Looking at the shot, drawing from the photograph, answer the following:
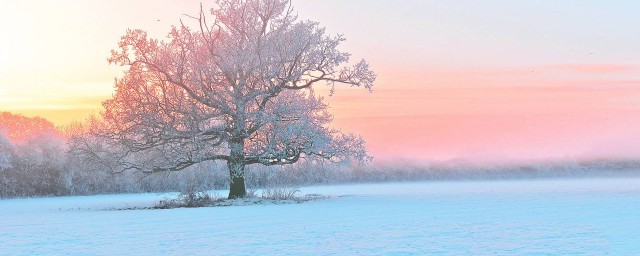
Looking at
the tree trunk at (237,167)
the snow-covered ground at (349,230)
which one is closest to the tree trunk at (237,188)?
the tree trunk at (237,167)

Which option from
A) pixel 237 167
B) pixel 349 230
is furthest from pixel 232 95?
pixel 349 230

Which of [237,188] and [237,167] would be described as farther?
[237,188]

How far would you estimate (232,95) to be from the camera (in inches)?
1430

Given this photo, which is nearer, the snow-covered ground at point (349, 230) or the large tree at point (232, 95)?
the snow-covered ground at point (349, 230)

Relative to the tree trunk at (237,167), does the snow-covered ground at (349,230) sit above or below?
below

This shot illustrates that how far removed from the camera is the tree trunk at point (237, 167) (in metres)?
38.6

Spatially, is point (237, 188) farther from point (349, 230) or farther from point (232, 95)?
point (349, 230)

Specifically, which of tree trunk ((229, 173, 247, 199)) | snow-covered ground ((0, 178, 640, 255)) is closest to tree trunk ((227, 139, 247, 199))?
tree trunk ((229, 173, 247, 199))

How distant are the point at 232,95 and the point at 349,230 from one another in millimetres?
16016

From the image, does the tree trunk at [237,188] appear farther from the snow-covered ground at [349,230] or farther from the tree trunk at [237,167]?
the snow-covered ground at [349,230]

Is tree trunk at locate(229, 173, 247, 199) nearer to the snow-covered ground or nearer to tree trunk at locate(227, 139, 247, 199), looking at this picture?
tree trunk at locate(227, 139, 247, 199)

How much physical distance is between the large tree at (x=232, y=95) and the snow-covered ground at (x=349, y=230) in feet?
18.6

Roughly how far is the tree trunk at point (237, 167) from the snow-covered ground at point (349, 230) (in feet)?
19.2

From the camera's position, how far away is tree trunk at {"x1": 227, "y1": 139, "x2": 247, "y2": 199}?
38.6m
